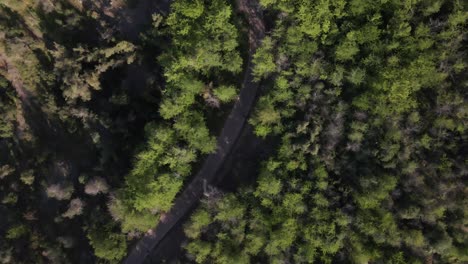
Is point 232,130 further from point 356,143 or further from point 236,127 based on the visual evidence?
point 356,143

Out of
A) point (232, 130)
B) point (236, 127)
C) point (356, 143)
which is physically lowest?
point (356, 143)

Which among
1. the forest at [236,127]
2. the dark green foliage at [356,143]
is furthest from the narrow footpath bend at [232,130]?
the dark green foliage at [356,143]

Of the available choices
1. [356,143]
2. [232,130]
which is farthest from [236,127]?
[356,143]

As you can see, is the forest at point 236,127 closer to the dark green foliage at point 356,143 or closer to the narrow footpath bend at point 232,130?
the dark green foliage at point 356,143

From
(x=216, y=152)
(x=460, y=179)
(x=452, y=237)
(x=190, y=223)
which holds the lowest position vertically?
(x=452, y=237)


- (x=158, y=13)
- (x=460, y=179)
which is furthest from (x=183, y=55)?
(x=460, y=179)

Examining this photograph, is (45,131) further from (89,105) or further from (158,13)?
(158,13)

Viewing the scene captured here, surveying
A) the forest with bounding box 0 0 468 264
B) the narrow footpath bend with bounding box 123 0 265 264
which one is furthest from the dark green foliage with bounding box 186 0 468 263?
the narrow footpath bend with bounding box 123 0 265 264
